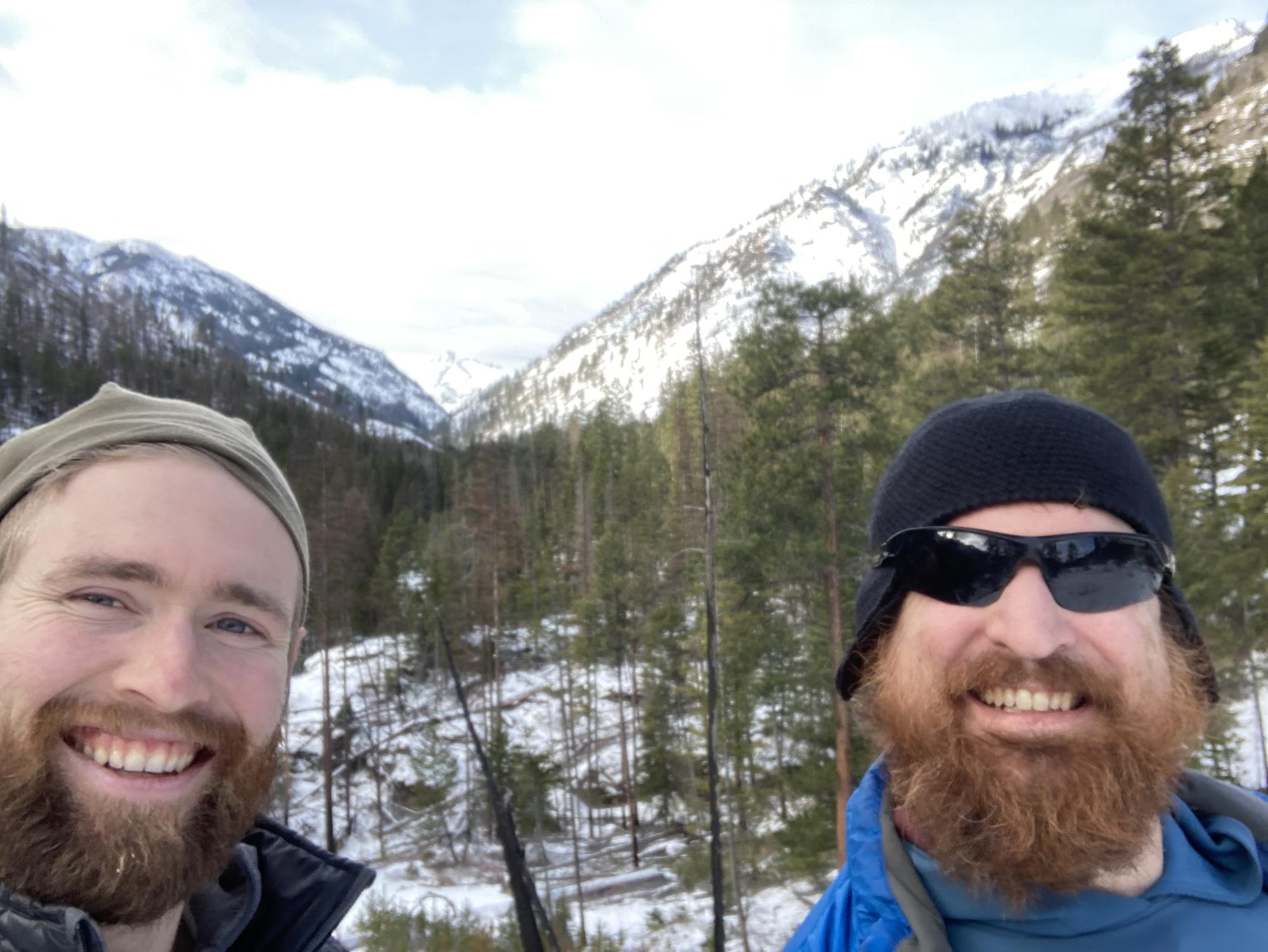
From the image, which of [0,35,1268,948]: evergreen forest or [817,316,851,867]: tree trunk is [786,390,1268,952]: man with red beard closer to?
[0,35,1268,948]: evergreen forest

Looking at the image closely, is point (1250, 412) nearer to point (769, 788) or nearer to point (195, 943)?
point (769, 788)

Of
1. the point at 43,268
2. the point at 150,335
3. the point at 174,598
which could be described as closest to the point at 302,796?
the point at 174,598

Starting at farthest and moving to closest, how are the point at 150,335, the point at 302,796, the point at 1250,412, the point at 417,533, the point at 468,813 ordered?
the point at 150,335, the point at 417,533, the point at 302,796, the point at 468,813, the point at 1250,412

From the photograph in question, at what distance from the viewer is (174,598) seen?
160 centimetres

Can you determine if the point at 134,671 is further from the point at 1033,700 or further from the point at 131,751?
the point at 1033,700

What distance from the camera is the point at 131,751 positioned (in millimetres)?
1517

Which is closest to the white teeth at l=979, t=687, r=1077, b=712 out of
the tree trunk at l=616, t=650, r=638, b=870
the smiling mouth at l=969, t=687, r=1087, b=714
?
the smiling mouth at l=969, t=687, r=1087, b=714

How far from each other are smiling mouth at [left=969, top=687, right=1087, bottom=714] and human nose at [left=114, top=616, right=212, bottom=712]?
1.82 meters

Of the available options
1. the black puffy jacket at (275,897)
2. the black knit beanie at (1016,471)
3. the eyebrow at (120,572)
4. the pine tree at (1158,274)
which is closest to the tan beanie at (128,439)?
the eyebrow at (120,572)

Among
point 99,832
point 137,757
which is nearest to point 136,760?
point 137,757

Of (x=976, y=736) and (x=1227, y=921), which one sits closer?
(x=1227, y=921)

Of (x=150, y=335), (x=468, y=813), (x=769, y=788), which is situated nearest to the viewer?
(x=769, y=788)

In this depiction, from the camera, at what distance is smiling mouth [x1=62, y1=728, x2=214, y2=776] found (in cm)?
149

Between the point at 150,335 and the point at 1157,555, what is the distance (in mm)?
148067
